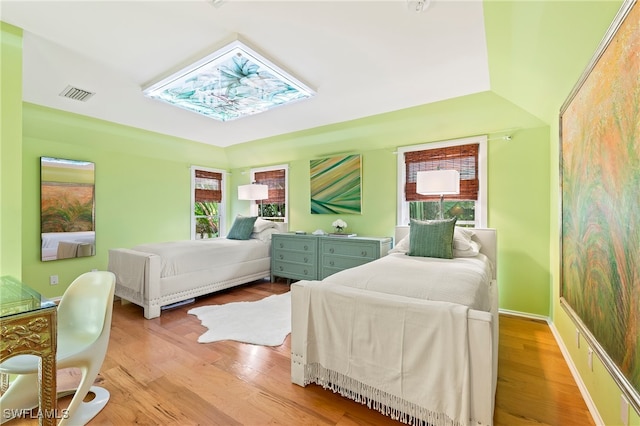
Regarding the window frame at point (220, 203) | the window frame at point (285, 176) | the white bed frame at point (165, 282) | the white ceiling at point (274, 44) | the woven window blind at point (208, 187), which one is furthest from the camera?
the woven window blind at point (208, 187)

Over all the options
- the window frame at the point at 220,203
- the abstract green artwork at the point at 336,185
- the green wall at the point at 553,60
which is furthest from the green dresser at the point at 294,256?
the green wall at the point at 553,60

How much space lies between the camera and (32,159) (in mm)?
3379

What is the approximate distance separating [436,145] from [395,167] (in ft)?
2.00

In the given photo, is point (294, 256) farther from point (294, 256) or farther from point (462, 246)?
point (462, 246)

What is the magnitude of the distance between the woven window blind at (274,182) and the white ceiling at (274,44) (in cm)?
225

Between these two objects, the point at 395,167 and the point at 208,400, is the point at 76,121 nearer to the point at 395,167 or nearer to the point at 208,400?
the point at 208,400

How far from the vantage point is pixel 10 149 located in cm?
192

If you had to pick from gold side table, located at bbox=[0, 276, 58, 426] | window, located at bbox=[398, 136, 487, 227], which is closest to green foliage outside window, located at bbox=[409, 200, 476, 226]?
window, located at bbox=[398, 136, 487, 227]

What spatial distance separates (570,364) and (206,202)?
5.67 m

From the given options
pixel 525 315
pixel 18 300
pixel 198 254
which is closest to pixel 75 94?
pixel 198 254

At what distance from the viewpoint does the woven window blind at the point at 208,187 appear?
5.40 m

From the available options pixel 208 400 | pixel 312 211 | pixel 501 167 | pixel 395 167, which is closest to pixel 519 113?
pixel 501 167

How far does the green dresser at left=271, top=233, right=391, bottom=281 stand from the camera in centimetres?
367

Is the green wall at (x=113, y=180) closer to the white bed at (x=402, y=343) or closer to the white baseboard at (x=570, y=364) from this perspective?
the white bed at (x=402, y=343)
